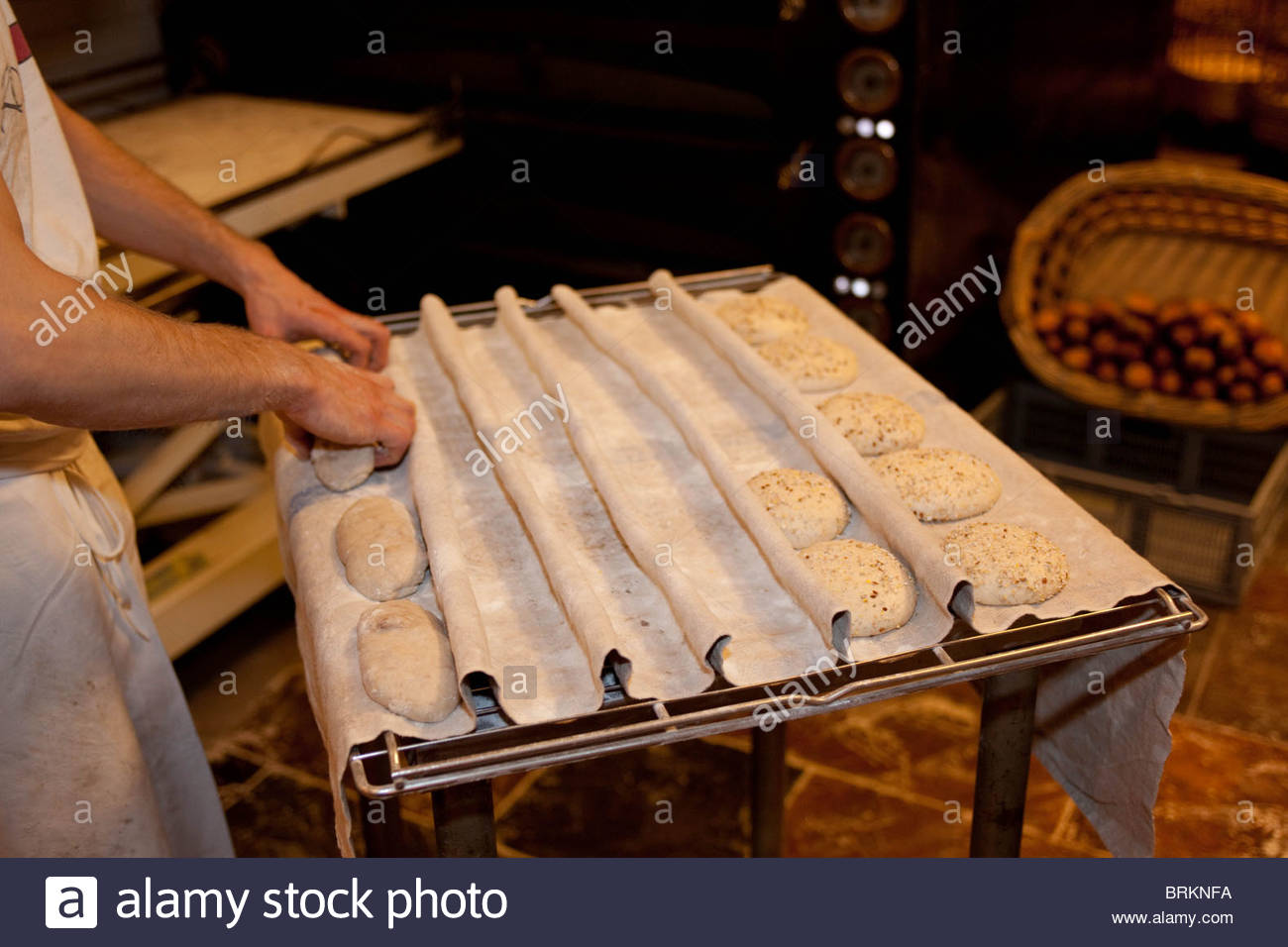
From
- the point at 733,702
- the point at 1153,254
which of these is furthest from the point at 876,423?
the point at 1153,254

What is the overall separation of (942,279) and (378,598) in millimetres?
1966

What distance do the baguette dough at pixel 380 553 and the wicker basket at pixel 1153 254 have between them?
188 centimetres

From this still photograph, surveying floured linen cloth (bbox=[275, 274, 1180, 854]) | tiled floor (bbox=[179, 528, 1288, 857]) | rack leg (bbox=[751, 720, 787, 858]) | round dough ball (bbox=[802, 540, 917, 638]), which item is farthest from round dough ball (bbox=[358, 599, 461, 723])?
tiled floor (bbox=[179, 528, 1288, 857])

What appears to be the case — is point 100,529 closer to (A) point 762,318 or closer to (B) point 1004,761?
(A) point 762,318

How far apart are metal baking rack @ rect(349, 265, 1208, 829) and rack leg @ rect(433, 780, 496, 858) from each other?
0.07 meters

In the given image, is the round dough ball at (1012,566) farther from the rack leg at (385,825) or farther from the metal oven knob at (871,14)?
the metal oven knob at (871,14)

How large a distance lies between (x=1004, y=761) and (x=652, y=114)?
5.81ft

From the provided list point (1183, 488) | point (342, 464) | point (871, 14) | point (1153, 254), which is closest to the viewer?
point (342, 464)

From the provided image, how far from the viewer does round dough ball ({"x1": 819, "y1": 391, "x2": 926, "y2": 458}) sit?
1539 mm

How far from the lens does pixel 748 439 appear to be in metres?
1.57

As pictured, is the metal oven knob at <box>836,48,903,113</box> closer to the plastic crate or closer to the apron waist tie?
the plastic crate

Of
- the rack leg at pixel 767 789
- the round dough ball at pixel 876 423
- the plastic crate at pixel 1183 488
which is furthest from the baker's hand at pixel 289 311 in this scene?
the plastic crate at pixel 1183 488

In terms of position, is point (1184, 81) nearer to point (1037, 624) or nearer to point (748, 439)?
point (748, 439)

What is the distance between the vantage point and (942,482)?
1402 mm
